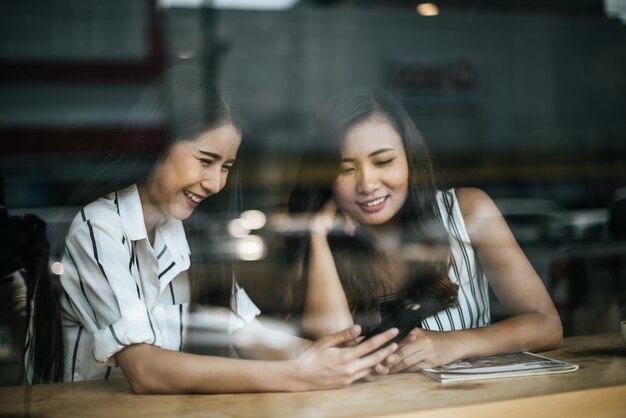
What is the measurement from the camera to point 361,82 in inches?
95.5

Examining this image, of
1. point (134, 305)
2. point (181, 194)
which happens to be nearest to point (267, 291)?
point (181, 194)

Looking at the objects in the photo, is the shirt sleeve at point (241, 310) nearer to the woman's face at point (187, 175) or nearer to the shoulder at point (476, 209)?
the woman's face at point (187, 175)

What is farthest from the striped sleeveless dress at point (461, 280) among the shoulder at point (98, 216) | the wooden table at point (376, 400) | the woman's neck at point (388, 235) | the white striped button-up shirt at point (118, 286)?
the shoulder at point (98, 216)

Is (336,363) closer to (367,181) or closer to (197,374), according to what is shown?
(197,374)

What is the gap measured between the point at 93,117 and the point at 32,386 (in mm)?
721

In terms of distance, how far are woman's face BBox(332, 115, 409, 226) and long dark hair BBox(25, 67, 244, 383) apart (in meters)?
0.32

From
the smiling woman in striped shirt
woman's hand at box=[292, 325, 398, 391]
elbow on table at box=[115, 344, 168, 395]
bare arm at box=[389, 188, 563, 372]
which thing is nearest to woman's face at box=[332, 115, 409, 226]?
bare arm at box=[389, 188, 563, 372]

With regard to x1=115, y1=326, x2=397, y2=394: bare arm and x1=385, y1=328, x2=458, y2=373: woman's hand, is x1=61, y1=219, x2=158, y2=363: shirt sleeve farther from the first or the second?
x1=385, y1=328, x2=458, y2=373: woman's hand

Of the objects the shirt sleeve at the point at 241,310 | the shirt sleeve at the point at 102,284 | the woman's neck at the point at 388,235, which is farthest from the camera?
the woman's neck at the point at 388,235

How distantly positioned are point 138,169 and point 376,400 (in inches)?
34.0

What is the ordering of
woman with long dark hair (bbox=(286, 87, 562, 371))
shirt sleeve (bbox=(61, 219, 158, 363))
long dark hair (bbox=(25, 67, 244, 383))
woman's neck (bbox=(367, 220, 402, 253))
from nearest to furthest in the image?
1. shirt sleeve (bbox=(61, 219, 158, 363))
2. long dark hair (bbox=(25, 67, 244, 383))
3. woman with long dark hair (bbox=(286, 87, 562, 371))
4. woman's neck (bbox=(367, 220, 402, 253))

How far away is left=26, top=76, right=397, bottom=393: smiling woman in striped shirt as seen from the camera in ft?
4.80

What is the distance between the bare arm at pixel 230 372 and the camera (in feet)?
4.73

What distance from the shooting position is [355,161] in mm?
2092
